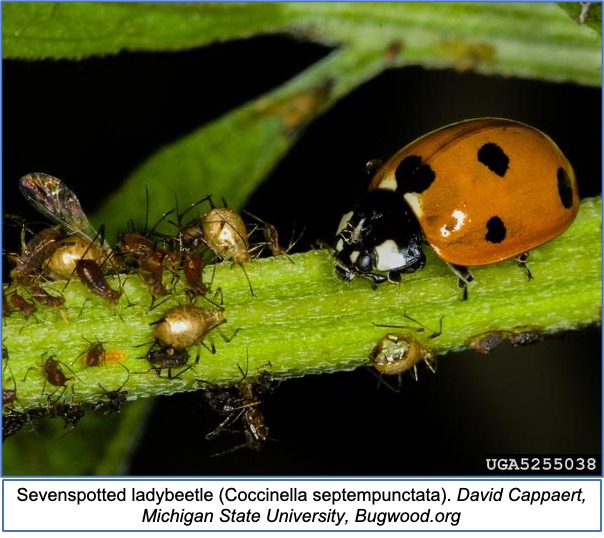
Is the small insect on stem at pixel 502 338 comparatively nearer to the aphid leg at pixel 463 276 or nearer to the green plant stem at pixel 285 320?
the green plant stem at pixel 285 320

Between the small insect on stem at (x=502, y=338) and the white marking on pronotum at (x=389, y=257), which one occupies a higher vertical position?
the white marking on pronotum at (x=389, y=257)

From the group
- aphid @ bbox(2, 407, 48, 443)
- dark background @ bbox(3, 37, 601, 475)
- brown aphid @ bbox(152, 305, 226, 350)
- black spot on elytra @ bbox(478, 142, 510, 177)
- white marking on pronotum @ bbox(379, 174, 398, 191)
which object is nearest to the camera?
brown aphid @ bbox(152, 305, 226, 350)

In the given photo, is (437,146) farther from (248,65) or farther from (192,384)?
(192,384)

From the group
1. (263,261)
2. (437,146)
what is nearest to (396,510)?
(263,261)

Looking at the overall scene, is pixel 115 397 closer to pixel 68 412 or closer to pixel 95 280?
pixel 68 412

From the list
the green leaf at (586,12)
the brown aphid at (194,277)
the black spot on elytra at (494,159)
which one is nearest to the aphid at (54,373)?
the brown aphid at (194,277)

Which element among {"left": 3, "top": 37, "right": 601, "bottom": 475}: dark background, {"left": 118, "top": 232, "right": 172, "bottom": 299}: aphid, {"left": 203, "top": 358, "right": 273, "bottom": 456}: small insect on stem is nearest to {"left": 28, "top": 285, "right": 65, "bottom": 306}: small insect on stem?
{"left": 118, "top": 232, "right": 172, "bottom": 299}: aphid

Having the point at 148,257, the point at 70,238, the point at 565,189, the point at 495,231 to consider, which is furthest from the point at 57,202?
the point at 565,189

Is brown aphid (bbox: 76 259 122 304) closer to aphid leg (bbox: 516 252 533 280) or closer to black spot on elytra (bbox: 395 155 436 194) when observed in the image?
black spot on elytra (bbox: 395 155 436 194)
